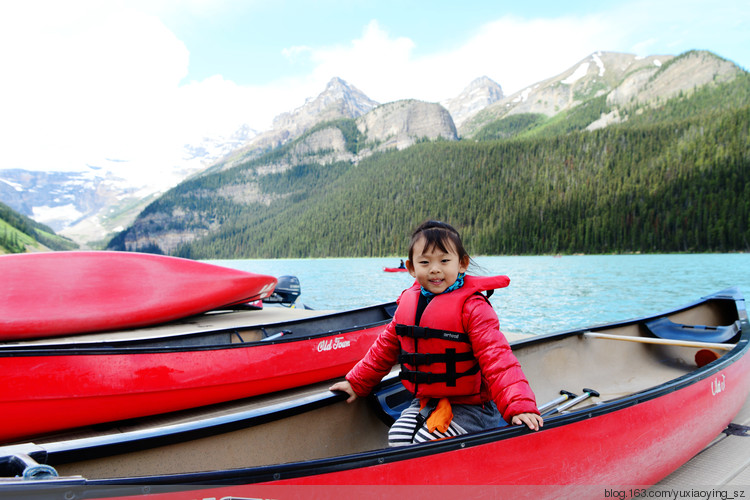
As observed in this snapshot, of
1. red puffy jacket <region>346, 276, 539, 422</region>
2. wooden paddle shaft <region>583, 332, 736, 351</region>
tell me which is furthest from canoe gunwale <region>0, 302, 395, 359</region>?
red puffy jacket <region>346, 276, 539, 422</region>

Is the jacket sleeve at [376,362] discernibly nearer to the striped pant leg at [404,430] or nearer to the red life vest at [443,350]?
the red life vest at [443,350]

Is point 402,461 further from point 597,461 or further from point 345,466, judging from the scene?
point 597,461

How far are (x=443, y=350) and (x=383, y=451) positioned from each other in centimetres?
76

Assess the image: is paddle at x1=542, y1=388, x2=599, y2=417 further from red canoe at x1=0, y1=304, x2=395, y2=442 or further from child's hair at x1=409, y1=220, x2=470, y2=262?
red canoe at x1=0, y1=304, x2=395, y2=442

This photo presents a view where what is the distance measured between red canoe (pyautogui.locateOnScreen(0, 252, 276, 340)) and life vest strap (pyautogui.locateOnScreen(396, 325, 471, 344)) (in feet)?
26.4

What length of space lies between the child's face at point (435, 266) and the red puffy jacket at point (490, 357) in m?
0.16

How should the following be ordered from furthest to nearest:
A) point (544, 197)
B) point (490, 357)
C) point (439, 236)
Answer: point (544, 197)
point (439, 236)
point (490, 357)

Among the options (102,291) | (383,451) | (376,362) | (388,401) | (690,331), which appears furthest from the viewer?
(102,291)

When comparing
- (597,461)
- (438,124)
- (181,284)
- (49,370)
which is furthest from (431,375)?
(438,124)

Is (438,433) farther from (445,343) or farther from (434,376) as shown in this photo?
(445,343)

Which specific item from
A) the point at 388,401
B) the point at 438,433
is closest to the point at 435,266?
the point at 438,433

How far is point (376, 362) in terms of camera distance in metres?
3.19

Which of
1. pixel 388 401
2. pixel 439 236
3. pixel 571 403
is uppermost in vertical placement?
pixel 439 236

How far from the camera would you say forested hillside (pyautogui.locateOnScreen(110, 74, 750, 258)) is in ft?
292
